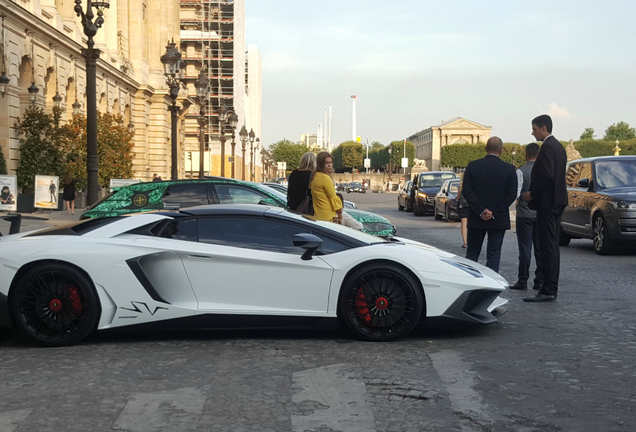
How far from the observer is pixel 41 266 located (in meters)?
6.58

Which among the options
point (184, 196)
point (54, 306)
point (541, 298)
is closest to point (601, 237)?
point (541, 298)

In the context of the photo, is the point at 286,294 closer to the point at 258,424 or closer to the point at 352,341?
the point at 352,341

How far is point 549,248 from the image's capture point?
30.0ft

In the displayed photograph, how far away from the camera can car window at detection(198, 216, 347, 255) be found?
267 inches

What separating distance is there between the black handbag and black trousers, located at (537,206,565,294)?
2.70 metres

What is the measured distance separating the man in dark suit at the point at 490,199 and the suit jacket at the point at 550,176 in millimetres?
512

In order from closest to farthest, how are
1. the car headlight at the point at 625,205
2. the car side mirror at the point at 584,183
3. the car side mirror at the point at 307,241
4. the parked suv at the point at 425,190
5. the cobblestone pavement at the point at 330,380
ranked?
the cobblestone pavement at the point at 330,380 < the car side mirror at the point at 307,241 < the car headlight at the point at 625,205 < the car side mirror at the point at 584,183 < the parked suv at the point at 425,190

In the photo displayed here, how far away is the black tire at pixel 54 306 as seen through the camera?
655cm

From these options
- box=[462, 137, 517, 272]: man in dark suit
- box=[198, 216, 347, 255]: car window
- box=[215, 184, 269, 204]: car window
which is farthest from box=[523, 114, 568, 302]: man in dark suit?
box=[215, 184, 269, 204]: car window

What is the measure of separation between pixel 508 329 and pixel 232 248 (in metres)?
2.49

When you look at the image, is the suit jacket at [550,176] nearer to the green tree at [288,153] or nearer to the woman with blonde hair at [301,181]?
the woman with blonde hair at [301,181]

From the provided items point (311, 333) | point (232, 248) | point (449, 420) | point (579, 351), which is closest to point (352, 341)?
point (311, 333)

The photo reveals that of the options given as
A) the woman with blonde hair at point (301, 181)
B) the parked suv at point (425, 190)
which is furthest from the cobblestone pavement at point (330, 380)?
the parked suv at point (425, 190)

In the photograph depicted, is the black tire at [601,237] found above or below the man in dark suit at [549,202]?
below
